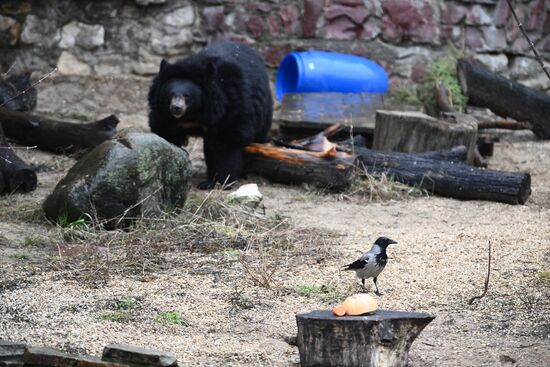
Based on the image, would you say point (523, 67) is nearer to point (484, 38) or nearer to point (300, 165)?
point (484, 38)

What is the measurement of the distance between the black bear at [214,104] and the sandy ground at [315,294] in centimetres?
76

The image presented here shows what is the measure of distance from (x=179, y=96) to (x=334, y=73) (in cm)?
255

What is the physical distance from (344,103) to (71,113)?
2480mm

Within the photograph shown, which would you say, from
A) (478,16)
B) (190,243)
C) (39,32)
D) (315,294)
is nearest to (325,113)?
(478,16)

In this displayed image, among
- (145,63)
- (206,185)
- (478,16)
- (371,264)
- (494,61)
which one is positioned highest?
(478,16)

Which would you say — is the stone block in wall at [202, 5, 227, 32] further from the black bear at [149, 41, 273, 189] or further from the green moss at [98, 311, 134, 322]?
the green moss at [98, 311, 134, 322]

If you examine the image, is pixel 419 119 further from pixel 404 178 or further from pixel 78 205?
pixel 78 205

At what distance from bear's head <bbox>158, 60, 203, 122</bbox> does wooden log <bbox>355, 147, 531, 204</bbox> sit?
1283 millimetres

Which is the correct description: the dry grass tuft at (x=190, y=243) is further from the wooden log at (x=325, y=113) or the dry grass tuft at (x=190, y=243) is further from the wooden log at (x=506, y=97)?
the wooden log at (x=506, y=97)

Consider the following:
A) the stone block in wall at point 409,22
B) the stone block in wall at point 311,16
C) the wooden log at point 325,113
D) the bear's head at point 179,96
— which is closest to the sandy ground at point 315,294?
the bear's head at point 179,96

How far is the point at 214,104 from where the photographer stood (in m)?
7.63

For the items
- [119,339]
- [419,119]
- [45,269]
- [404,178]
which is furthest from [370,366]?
[419,119]

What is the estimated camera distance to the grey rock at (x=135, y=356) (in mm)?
3248

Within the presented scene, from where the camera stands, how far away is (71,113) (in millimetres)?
9141
